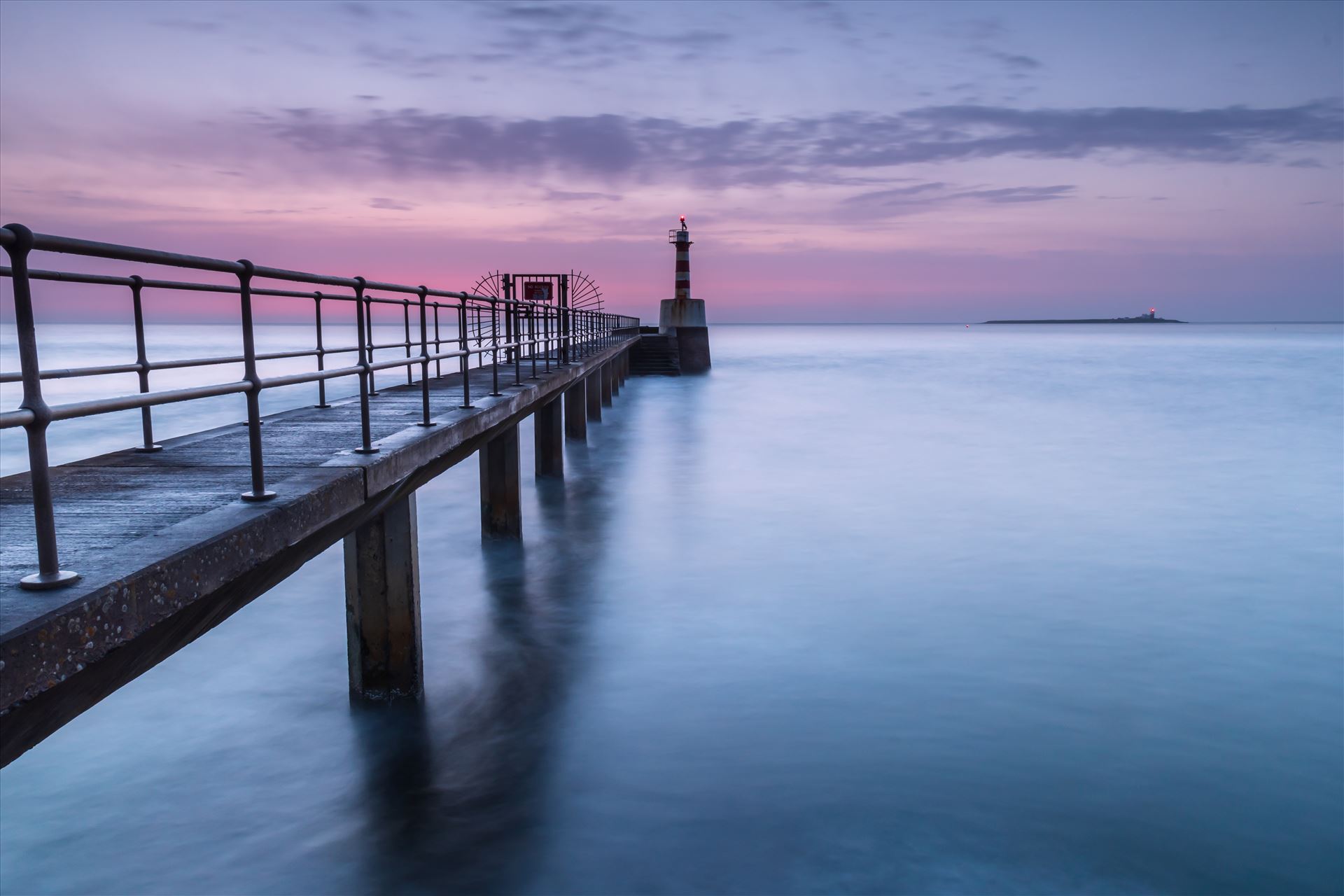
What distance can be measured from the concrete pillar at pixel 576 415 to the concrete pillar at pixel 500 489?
364 inches

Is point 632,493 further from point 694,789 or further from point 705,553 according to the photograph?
point 694,789

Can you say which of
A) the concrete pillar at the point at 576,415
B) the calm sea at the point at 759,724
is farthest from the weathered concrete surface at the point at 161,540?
the concrete pillar at the point at 576,415

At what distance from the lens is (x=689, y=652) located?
29.7 feet

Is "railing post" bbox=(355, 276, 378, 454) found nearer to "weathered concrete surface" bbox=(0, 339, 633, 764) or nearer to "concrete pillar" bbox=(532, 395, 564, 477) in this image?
"weathered concrete surface" bbox=(0, 339, 633, 764)

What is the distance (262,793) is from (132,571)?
4.20 meters

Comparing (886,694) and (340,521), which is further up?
(340,521)

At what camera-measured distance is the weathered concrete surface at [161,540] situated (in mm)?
2463

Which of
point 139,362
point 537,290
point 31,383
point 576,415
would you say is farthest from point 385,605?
point 537,290

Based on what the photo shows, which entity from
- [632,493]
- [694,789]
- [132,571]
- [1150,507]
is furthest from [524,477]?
[132,571]

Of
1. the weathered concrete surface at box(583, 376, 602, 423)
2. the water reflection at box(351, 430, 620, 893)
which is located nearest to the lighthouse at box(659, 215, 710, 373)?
the weathered concrete surface at box(583, 376, 602, 423)

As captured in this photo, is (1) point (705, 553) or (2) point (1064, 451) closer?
(1) point (705, 553)

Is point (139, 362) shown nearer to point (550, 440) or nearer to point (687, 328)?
point (550, 440)

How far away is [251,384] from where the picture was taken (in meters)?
3.57

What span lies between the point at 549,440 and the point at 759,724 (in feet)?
33.4
